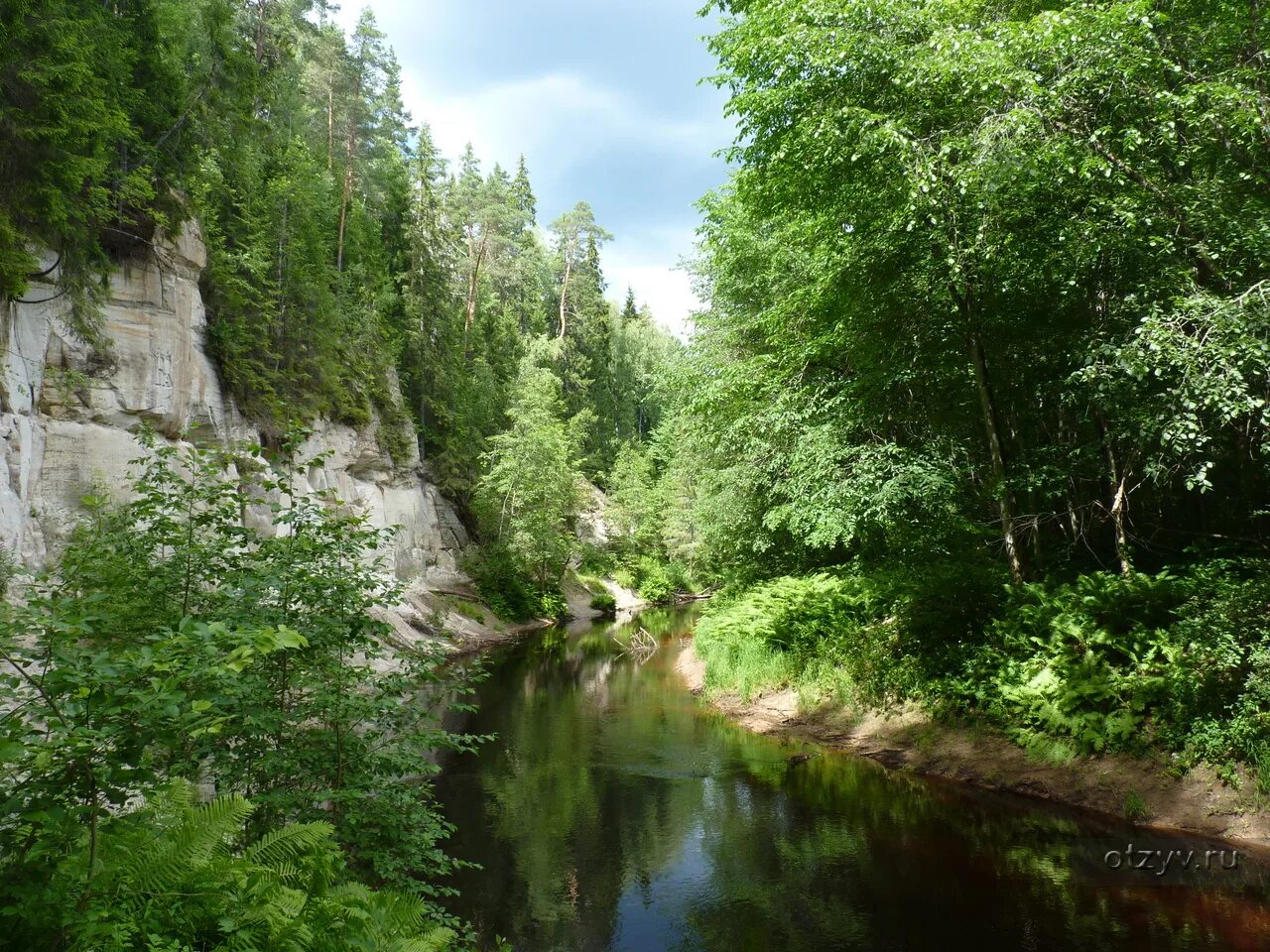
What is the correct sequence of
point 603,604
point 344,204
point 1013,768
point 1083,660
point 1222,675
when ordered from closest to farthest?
1. point 1222,675
2. point 1083,660
3. point 1013,768
4. point 344,204
5. point 603,604

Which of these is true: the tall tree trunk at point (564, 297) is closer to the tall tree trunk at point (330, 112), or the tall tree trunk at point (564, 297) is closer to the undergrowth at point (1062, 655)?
the tall tree trunk at point (330, 112)

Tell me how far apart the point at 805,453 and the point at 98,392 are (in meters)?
15.4

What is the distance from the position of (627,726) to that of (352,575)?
34.4 feet

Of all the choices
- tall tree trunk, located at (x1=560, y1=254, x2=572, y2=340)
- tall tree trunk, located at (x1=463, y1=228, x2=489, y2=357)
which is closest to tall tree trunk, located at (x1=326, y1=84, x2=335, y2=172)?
tall tree trunk, located at (x1=463, y1=228, x2=489, y2=357)

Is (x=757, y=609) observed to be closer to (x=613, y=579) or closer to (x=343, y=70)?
(x=613, y=579)

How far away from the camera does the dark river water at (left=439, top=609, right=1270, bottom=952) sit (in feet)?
22.2

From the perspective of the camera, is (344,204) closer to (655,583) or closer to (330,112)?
(330,112)

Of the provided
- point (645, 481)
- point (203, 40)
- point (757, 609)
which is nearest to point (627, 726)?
point (757, 609)

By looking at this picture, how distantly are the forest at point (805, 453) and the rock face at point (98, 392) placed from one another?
0.74 metres

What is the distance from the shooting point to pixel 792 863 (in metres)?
8.41

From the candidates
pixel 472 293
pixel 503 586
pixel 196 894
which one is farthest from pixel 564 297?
pixel 196 894

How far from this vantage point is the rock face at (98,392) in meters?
13.1

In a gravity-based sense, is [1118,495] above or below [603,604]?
above

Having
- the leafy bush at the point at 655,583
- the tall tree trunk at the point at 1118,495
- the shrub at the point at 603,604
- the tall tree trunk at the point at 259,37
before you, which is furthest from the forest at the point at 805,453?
the leafy bush at the point at 655,583
